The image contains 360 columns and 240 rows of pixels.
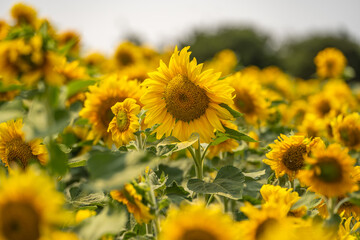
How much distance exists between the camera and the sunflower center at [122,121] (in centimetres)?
186

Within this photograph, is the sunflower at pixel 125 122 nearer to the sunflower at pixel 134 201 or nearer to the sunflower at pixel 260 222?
the sunflower at pixel 134 201

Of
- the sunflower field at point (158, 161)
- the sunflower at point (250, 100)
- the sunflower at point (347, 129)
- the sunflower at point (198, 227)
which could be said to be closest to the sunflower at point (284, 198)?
the sunflower field at point (158, 161)

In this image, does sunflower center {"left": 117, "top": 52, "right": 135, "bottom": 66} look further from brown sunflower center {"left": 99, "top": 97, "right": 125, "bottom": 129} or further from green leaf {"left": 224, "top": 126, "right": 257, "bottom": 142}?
green leaf {"left": 224, "top": 126, "right": 257, "bottom": 142}

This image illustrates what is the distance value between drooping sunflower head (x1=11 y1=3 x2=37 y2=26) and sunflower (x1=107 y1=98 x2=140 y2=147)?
2923 millimetres

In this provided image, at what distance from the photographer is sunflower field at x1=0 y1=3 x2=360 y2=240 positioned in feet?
3.29

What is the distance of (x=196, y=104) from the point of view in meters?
1.88

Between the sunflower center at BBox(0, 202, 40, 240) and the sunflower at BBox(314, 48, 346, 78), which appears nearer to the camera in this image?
the sunflower center at BBox(0, 202, 40, 240)

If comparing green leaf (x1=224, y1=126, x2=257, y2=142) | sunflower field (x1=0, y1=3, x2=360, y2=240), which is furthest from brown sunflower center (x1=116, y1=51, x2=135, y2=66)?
green leaf (x1=224, y1=126, x2=257, y2=142)

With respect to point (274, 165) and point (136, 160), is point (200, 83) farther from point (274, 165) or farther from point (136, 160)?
point (136, 160)

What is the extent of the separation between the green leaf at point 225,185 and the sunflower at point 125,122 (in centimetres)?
39

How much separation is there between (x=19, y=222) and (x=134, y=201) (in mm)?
423

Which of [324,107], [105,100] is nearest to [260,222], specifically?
[105,100]

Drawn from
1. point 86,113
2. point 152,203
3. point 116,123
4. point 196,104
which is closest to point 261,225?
point 152,203

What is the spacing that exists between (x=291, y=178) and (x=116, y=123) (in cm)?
91
